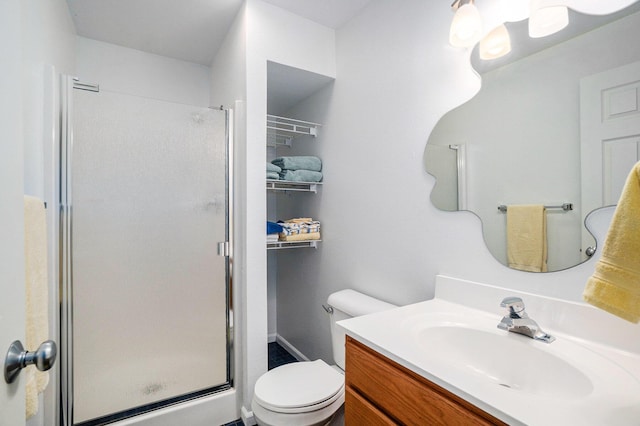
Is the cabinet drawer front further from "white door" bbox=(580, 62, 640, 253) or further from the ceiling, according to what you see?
the ceiling

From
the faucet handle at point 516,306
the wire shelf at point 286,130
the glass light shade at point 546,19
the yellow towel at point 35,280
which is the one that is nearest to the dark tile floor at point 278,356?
the yellow towel at point 35,280

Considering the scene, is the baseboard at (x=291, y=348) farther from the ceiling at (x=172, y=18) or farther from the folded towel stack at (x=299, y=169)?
the ceiling at (x=172, y=18)

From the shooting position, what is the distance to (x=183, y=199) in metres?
1.66

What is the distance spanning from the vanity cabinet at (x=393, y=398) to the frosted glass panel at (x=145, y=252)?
1.00 meters

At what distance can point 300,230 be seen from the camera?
2.04m

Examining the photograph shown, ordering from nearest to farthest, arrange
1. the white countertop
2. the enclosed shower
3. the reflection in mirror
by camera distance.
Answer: the white countertop, the reflection in mirror, the enclosed shower

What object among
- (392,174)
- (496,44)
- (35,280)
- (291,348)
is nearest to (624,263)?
(496,44)

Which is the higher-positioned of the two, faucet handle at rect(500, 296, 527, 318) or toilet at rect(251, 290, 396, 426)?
faucet handle at rect(500, 296, 527, 318)

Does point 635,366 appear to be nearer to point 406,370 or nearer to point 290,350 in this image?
point 406,370

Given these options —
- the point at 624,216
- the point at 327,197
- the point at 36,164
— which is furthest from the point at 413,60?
the point at 36,164

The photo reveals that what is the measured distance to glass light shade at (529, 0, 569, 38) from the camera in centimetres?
98

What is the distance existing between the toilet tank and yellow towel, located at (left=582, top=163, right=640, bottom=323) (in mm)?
939

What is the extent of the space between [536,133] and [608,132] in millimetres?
188

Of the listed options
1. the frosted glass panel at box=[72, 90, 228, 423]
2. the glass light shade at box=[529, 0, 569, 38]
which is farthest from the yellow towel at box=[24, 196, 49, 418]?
the glass light shade at box=[529, 0, 569, 38]
